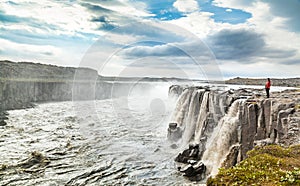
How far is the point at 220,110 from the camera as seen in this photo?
24297 millimetres

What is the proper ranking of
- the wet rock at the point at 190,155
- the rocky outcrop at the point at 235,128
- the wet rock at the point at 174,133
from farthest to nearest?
the wet rock at the point at 174,133 < the wet rock at the point at 190,155 < the rocky outcrop at the point at 235,128

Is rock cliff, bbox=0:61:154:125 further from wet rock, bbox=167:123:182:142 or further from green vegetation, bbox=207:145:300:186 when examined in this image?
green vegetation, bbox=207:145:300:186

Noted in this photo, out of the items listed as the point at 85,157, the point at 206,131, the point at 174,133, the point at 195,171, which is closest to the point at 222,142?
the point at 195,171

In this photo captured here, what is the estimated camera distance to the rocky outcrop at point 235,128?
15633mm

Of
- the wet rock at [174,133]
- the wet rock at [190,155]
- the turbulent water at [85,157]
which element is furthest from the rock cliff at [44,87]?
the wet rock at [190,155]

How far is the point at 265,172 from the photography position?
8.74m

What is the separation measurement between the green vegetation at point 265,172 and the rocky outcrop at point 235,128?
3.65 m

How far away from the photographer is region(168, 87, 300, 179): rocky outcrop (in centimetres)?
1563

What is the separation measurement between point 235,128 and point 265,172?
35.5ft

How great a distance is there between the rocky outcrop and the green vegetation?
3.65 metres

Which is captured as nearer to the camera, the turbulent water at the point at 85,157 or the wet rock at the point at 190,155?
the turbulent water at the point at 85,157

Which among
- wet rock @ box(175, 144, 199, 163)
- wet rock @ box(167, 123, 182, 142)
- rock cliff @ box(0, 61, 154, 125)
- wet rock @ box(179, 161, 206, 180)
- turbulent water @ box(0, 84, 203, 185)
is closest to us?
wet rock @ box(179, 161, 206, 180)

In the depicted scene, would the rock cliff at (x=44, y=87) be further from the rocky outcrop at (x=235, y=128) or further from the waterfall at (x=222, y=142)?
the waterfall at (x=222, y=142)

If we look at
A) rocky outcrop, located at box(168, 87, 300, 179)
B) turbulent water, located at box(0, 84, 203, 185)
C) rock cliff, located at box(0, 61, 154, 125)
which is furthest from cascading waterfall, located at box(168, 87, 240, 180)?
rock cliff, located at box(0, 61, 154, 125)
